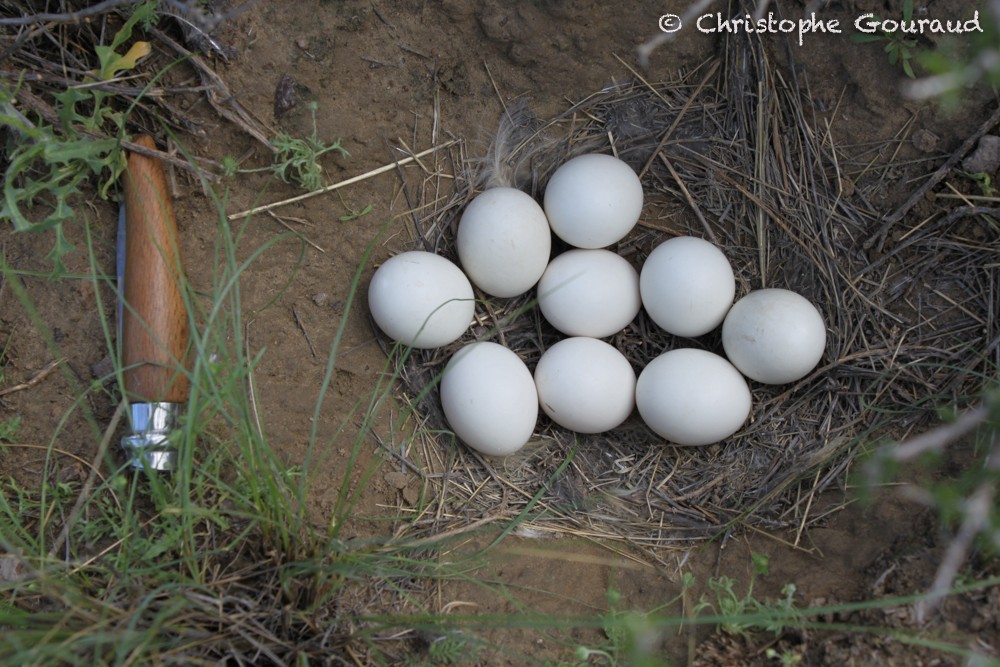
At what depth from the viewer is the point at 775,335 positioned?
1.98 m

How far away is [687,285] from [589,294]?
0.82ft

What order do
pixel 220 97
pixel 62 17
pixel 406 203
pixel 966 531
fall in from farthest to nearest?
pixel 406 203 → pixel 220 97 → pixel 62 17 → pixel 966 531

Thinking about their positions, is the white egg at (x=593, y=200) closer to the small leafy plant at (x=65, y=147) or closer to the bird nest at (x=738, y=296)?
the bird nest at (x=738, y=296)

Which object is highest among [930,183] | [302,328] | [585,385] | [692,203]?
[930,183]

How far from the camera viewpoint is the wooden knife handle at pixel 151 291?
1744 millimetres

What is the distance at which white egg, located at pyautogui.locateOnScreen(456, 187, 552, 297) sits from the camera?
2.02m

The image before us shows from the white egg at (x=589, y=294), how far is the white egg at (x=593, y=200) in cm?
6

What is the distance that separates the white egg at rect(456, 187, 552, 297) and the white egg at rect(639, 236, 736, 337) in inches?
11.5

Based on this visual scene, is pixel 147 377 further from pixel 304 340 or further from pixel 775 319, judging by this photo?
pixel 775 319

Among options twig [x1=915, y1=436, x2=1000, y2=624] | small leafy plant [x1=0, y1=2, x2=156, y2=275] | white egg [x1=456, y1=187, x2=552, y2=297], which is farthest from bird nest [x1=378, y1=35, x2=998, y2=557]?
small leafy plant [x1=0, y1=2, x2=156, y2=275]

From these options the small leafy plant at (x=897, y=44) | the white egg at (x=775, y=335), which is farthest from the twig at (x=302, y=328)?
the small leafy plant at (x=897, y=44)

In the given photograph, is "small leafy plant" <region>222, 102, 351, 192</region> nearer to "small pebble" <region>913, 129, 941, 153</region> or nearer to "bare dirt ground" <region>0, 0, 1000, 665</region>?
"bare dirt ground" <region>0, 0, 1000, 665</region>

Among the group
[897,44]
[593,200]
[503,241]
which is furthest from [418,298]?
[897,44]

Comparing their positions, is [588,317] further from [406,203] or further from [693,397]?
[406,203]
